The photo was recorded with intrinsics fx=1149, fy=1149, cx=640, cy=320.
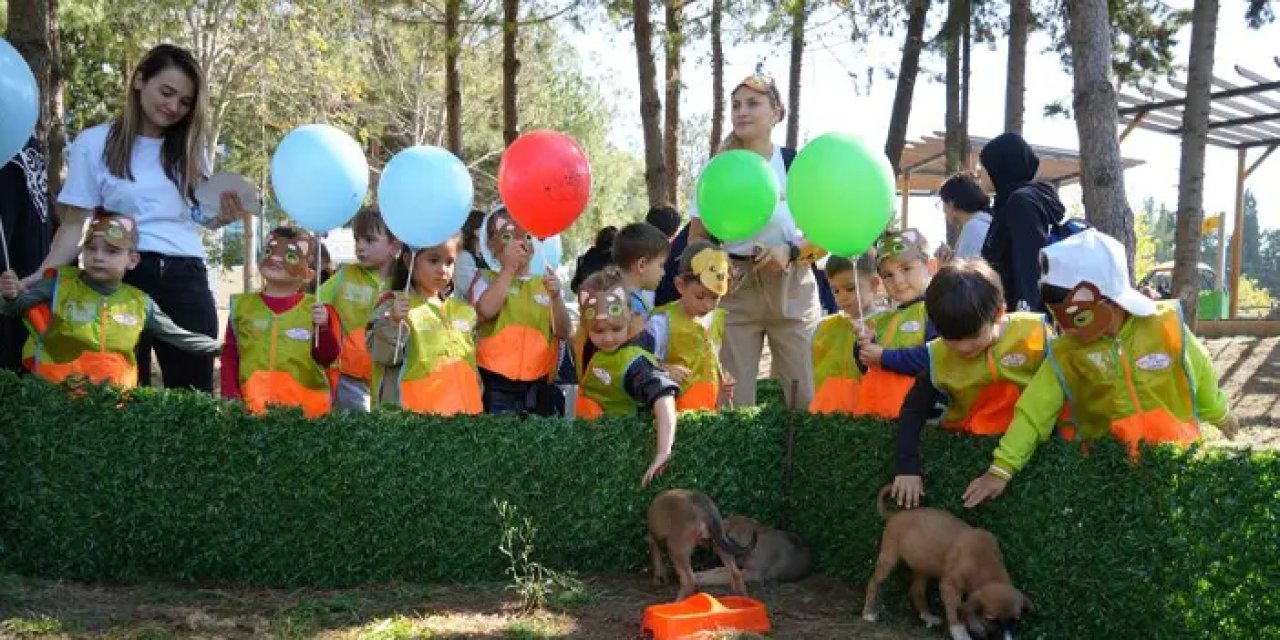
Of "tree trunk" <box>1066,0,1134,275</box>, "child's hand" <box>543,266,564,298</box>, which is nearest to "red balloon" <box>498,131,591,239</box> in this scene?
"child's hand" <box>543,266,564,298</box>

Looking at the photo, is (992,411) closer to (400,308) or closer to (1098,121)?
(400,308)

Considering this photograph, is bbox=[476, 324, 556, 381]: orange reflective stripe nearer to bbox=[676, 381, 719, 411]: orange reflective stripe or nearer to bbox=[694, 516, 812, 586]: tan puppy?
bbox=[676, 381, 719, 411]: orange reflective stripe

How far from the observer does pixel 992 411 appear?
4738 mm

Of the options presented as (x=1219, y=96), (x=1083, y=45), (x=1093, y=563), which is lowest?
(x=1093, y=563)

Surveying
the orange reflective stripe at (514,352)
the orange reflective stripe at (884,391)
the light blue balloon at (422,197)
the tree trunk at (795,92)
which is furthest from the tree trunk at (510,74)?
the orange reflective stripe at (884,391)

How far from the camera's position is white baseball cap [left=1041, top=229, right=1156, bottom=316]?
160 inches

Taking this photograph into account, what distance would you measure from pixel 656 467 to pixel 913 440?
1188 millimetres

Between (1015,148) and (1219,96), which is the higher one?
(1219,96)

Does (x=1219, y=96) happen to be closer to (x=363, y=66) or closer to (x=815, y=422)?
(x=815, y=422)

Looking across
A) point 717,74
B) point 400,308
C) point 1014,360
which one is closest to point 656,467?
point 400,308

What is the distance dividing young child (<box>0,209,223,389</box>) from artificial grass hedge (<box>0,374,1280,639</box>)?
492mm

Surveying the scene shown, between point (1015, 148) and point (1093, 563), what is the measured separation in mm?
2955

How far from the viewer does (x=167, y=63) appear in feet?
17.7

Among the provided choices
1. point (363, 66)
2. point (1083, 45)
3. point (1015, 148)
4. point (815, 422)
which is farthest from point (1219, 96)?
point (363, 66)
